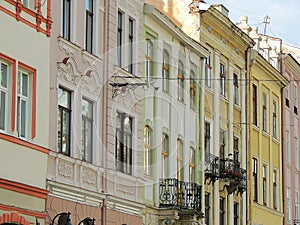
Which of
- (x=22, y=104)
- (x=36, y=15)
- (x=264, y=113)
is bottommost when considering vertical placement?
(x=22, y=104)

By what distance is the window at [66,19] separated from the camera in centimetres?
2817

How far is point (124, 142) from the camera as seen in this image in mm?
32000

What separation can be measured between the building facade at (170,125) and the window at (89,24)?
4247mm

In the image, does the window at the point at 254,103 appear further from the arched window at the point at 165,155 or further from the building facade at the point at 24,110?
the building facade at the point at 24,110

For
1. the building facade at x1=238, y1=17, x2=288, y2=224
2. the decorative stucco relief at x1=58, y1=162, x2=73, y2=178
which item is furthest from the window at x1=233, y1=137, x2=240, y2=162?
the decorative stucco relief at x1=58, y1=162, x2=73, y2=178

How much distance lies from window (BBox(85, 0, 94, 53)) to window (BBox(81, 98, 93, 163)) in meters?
1.69

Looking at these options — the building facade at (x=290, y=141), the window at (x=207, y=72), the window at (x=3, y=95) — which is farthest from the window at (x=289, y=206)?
the window at (x=3, y=95)

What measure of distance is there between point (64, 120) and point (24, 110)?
2484 millimetres

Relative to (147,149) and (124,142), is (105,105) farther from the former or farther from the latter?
(147,149)

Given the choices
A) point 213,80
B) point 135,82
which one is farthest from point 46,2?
point 213,80

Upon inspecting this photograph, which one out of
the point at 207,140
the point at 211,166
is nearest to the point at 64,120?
the point at 211,166

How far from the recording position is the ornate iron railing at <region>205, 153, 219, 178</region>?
4022 cm

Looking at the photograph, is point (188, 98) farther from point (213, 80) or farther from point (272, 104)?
point (272, 104)

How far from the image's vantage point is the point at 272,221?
163 ft
